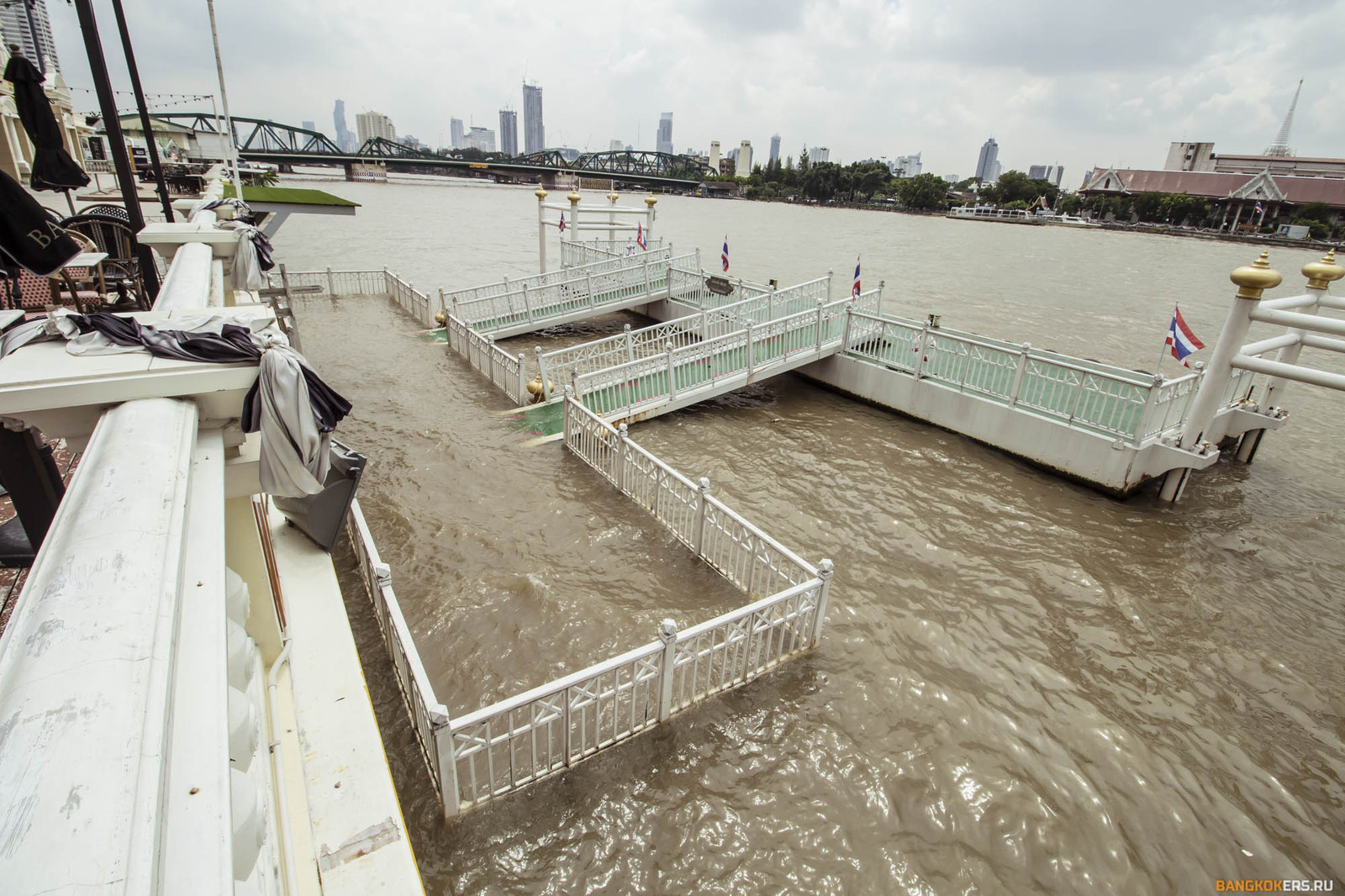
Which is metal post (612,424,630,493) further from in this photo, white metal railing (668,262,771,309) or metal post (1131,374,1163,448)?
white metal railing (668,262,771,309)

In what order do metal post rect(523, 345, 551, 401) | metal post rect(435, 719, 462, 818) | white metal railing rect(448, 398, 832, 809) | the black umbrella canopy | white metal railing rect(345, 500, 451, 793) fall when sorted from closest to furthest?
1. metal post rect(435, 719, 462, 818)
2. white metal railing rect(345, 500, 451, 793)
3. white metal railing rect(448, 398, 832, 809)
4. the black umbrella canopy
5. metal post rect(523, 345, 551, 401)

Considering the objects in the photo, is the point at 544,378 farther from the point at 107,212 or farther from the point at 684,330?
the point at 107,212

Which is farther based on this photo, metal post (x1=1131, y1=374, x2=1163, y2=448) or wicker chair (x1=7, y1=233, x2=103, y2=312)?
wicker chair (x1=7, y1=233, x2=103, y2=312)

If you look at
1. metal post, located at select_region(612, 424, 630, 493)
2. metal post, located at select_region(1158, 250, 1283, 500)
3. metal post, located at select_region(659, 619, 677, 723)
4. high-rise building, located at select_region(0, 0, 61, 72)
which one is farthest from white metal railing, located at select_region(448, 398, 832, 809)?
high-rise building, located at select_region(0, 0, 61, 72)

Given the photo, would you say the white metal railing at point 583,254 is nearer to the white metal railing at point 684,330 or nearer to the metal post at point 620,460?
the white metal railing at point 684,330

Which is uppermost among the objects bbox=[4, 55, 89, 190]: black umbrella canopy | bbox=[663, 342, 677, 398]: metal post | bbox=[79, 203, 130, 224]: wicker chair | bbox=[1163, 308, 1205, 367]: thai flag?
bbox=[4, 55, 89, 190]: black umbrella canopy

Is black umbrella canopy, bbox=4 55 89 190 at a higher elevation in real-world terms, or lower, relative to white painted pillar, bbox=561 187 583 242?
higher
